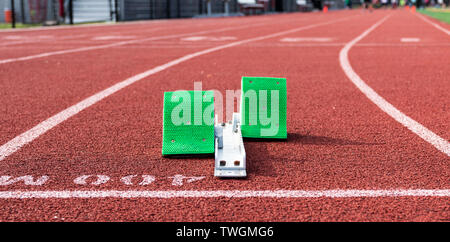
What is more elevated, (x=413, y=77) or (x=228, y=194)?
(x=413, y=77)

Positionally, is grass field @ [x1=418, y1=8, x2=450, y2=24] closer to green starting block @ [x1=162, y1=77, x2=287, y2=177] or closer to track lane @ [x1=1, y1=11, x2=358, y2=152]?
track lane @ [x1=1, y1=11, x2=358, y2=152]

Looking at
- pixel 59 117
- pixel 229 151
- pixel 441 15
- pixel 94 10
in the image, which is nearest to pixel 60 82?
pixel 59 117

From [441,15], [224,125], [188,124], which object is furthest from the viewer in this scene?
[441,15]

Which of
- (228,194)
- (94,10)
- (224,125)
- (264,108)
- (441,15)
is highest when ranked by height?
(94,10)

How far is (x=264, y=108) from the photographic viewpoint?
4359mm

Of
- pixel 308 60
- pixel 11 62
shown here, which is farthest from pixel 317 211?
pixel 11 62

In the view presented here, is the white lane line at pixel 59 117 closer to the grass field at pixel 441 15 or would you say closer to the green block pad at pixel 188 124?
the green block pad at pixel 188 124

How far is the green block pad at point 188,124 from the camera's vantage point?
381 cm

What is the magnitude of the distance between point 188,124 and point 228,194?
91 cm

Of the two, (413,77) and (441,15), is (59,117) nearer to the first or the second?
(413,77)

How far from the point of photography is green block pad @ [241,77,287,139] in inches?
169

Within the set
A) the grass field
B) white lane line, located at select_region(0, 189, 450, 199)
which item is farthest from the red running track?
the grass field
